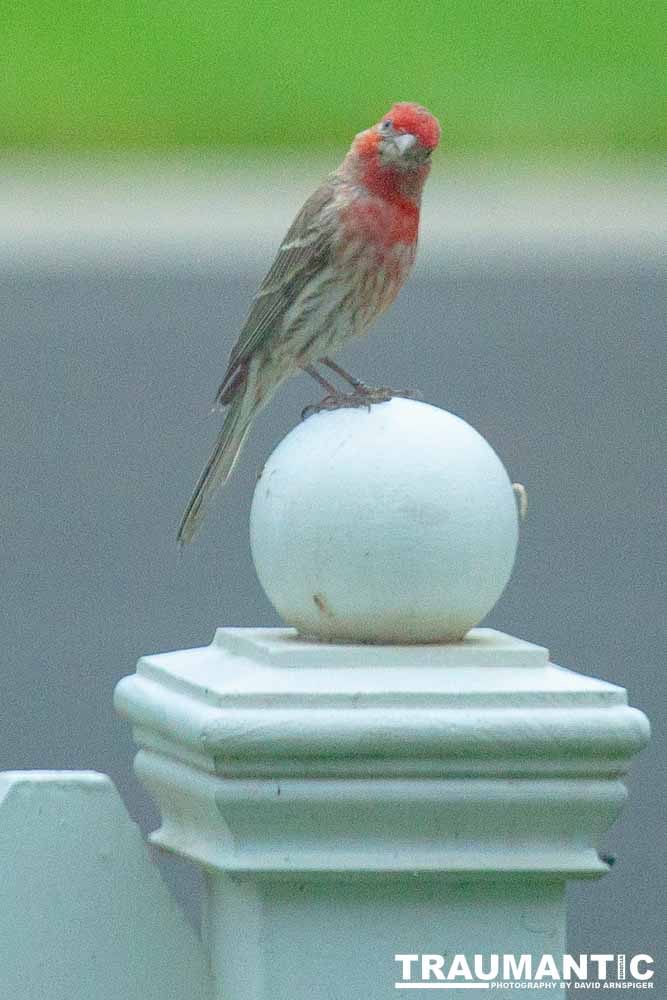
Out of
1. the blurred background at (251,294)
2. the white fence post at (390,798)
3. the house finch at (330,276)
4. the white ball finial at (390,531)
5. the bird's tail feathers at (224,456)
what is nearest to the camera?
the white fence post at (390,798)

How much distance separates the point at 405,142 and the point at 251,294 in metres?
5.67

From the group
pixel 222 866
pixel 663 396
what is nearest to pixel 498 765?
pixel 222 866

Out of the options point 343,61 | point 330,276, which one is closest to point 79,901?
point 330,276

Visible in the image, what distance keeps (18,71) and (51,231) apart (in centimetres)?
90

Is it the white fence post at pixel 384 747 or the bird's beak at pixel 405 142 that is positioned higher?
the bird's beak at pixel 405 142

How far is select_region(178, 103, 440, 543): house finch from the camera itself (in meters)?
4.57

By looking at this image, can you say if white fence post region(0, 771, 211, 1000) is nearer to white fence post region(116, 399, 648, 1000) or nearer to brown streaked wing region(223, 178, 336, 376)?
white fence post region(116, 399, 648, 1000)

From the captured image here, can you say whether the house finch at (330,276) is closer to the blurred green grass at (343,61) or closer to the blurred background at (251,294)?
the blurred background at (251,294)

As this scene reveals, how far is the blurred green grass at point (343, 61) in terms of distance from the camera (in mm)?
10711

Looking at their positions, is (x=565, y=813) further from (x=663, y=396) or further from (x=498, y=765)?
(x=663, y=396)

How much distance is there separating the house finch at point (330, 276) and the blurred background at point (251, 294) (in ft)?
Answer: 7.79

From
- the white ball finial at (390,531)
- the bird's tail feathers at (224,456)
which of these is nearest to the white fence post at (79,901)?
the white ball finial at (390,531)

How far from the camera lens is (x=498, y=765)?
218cm

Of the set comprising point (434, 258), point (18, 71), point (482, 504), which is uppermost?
point (18, 71)
